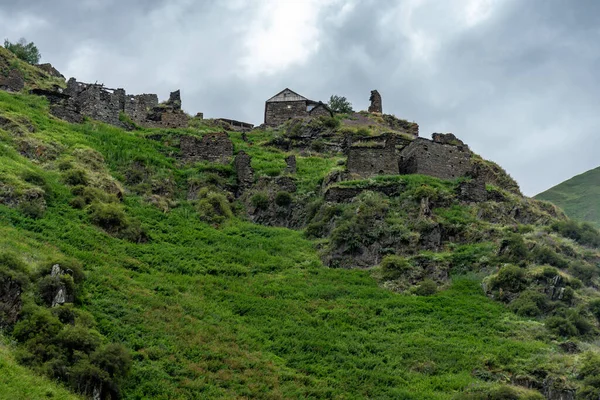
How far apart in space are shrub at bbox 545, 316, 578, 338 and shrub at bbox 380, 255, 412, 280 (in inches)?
366

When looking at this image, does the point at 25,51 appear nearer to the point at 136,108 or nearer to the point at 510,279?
the point at 136,108

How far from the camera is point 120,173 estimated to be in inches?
2114

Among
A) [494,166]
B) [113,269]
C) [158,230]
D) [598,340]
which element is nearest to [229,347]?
[113,269]

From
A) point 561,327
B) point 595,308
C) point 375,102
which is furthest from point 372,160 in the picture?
point 375,102

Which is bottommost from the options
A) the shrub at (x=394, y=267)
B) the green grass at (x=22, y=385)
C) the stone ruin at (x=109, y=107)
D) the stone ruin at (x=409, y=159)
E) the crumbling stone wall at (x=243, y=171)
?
the green grass at (x=22, y=385)

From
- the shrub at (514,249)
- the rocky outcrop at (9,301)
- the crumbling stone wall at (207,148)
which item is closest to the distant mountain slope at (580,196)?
the shrub at (514,249)

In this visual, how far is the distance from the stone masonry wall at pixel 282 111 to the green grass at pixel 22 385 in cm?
5238

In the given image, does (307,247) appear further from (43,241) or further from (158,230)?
(43,241)

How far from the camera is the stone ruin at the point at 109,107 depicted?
6281cm

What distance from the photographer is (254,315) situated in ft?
121

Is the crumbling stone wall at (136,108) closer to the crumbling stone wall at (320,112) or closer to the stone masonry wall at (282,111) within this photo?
the stone masonry wall at (282,111)

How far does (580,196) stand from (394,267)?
48801 mm

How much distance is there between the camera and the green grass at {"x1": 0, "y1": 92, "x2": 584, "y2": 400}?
31.0 metres

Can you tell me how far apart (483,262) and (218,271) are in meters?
15.3
